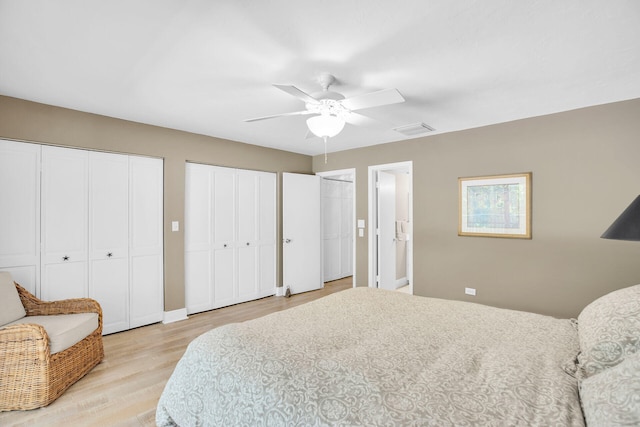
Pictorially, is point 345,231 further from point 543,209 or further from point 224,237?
point 543,209

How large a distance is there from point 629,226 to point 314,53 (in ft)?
6.66

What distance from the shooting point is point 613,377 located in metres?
1.01

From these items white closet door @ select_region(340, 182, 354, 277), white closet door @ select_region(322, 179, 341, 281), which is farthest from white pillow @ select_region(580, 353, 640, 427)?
white closet door @ select_region(340, 182, 354, 277)

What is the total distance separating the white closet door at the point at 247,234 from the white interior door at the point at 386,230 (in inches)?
77.0

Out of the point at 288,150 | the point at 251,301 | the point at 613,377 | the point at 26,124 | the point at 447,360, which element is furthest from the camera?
the point at 288,150

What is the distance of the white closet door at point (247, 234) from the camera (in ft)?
15.0

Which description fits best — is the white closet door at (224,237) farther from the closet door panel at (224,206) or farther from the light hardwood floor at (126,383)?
the light hardwood floor at (126,383)

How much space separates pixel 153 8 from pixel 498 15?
1842 mm

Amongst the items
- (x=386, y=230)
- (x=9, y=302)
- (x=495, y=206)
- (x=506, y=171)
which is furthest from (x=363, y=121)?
(x=9, y=302)

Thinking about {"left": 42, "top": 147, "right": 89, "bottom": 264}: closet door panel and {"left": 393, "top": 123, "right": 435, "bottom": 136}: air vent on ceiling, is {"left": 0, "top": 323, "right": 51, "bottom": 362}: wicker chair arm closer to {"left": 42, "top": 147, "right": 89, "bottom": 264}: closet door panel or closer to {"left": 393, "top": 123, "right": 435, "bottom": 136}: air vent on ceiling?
{"left": 42, "top": 147, "right": 89, "bottom": 264}: closet door panel

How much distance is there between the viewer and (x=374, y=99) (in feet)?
7.20

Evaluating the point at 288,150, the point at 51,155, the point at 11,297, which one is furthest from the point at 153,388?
the point at 288,150

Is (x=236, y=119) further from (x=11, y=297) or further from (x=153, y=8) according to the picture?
(x=11, y=297)

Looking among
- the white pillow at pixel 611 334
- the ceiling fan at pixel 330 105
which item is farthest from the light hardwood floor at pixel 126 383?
the white pillow at pixel 611 334
